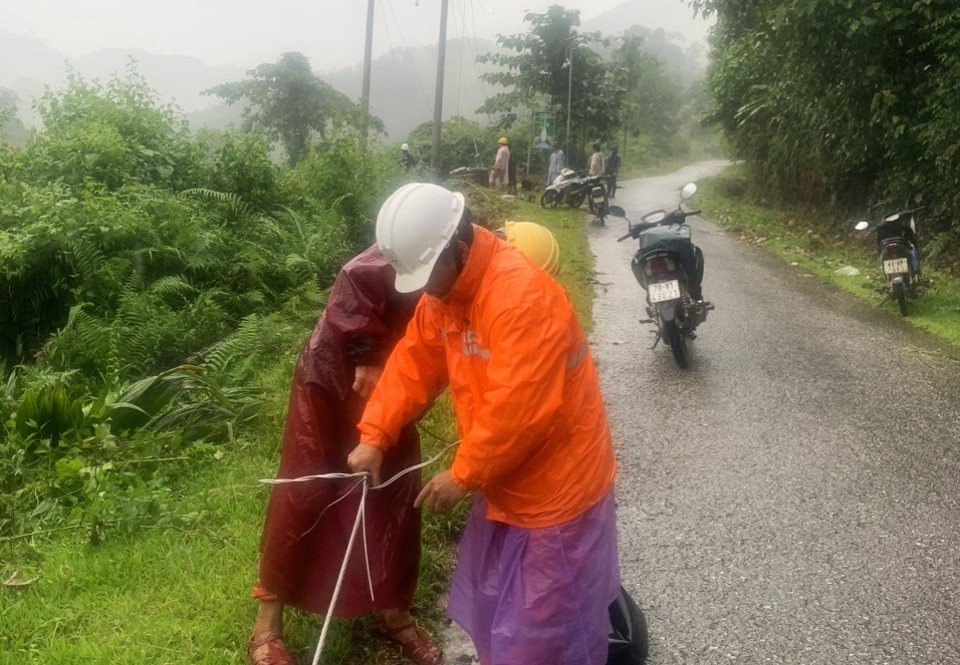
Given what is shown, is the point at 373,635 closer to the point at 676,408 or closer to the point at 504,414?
the point at 504,414

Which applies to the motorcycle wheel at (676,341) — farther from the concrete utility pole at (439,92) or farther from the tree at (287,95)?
the tree at (287,95)

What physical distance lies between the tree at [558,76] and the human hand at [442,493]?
2554 centimetres

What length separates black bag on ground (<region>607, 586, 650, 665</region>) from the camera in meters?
2.55

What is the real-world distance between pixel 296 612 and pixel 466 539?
957 millimetres

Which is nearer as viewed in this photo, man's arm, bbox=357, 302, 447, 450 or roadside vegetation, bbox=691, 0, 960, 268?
man's arm, bbox=357, 302, 447, 450

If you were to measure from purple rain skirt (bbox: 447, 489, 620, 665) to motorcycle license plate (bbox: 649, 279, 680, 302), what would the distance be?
4.23m

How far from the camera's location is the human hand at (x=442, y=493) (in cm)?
193

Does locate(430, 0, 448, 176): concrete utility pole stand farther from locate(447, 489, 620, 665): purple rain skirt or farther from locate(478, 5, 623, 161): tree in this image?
locate(447, 489, 620, 665): purple rain skirt

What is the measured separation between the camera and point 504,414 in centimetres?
183

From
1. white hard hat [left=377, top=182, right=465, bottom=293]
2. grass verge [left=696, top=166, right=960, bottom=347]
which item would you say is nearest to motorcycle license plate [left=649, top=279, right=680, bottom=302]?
grass verge [left=696, top=166, right=960, bottom=347]

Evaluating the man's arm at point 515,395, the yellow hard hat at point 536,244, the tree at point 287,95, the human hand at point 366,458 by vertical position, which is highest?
the tree at point 287,95

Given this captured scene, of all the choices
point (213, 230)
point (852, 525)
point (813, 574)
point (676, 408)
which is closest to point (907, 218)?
point (676, 408)

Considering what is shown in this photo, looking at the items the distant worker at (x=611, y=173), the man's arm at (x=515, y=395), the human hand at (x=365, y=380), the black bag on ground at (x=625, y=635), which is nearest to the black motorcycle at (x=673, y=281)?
the black bag on ground at (x=625, y=635)

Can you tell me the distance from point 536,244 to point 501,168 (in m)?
18.0
